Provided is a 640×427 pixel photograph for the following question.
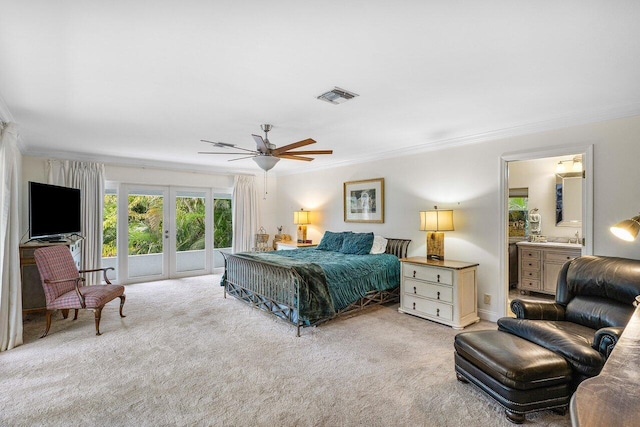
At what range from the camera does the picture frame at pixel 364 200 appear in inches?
221

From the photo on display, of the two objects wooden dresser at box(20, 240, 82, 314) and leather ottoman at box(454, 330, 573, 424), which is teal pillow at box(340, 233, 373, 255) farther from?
wooden dresser at box(20, 240, 82, 314)

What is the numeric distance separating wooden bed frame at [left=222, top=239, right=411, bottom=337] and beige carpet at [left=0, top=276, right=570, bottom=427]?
213 mm

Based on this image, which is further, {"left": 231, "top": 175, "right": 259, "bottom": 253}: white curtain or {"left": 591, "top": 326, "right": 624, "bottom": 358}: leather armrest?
{"left": 231, "top": 175, "right": 259, "bottom": 253}: white curtain

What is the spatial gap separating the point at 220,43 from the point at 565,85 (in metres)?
2.75

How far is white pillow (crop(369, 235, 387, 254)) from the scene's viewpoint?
5156 millimetres

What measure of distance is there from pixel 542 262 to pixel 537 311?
2830 mm

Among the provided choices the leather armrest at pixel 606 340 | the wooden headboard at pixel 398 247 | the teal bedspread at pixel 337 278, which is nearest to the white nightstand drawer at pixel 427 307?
the teal bedspread at pixel 337 278

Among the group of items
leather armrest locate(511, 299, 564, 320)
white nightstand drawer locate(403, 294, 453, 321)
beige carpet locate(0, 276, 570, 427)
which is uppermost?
leather armrest locate(511, 299, 564, 320)

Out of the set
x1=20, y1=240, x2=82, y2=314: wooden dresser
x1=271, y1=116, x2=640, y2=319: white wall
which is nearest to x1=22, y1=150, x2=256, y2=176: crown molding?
x1=20, y1=240, x2=82, y2=314: wooden dresser

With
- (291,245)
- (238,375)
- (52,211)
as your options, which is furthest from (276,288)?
(52,211)

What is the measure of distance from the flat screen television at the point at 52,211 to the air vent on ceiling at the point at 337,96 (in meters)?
3.95

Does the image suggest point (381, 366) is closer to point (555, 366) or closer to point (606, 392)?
point (555, 366)

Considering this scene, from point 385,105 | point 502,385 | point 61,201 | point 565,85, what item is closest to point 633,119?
point 565,85

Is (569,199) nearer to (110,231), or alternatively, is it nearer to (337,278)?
(337,278)
